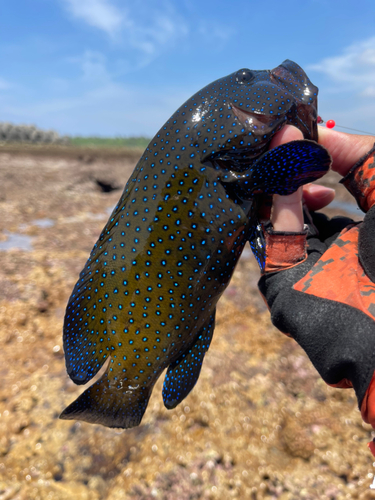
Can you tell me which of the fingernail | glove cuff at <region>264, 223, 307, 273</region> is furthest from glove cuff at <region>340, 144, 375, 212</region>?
glove cuff at <region>264, 223, 307, 273</region>

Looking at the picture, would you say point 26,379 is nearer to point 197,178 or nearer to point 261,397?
point 261,397

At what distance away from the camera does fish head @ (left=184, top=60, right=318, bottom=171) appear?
1939mm

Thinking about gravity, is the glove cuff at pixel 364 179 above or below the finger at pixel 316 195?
above

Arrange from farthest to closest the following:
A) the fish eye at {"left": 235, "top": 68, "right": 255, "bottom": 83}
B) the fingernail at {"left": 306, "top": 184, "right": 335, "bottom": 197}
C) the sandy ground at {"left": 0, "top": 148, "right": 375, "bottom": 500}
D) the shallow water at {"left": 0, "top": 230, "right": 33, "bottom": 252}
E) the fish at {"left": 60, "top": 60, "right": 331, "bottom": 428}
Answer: the shallow water at {"left": 0, "top": 230, "right": 33, "bottom": 252}
the sandy ground at {"left": 0, "top": 148, "right": 375, "bottom": 500}
the fingernail at {"left": 306, "top": 184, "right": 335, "bottom": 197}
the fish eye at {"left": 235, "top": 68, "right": 255, "bottom": 83}
the fish at {"left": 60, "top": 60, "right": 331, "bottom": 428}

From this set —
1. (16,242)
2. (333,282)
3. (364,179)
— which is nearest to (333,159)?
(364,179)

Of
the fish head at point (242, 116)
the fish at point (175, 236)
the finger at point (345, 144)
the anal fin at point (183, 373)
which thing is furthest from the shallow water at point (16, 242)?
the finger at point (345, 144)

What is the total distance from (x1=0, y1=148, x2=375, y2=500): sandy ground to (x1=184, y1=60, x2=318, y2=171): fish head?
11.6 ft

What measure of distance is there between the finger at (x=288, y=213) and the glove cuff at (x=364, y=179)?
1.44 feet

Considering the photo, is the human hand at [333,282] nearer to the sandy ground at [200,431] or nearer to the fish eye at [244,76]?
the fish eye at [244,76]

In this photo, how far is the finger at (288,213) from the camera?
2037 mm

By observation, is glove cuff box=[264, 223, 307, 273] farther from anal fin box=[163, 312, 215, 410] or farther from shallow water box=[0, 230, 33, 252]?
shallow water box=[0, 230, 33, 252]

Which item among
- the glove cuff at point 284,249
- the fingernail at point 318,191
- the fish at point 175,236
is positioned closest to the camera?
the fish at point 175,236

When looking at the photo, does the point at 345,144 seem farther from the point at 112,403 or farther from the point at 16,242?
the point at 16,242

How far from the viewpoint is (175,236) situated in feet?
6.26
